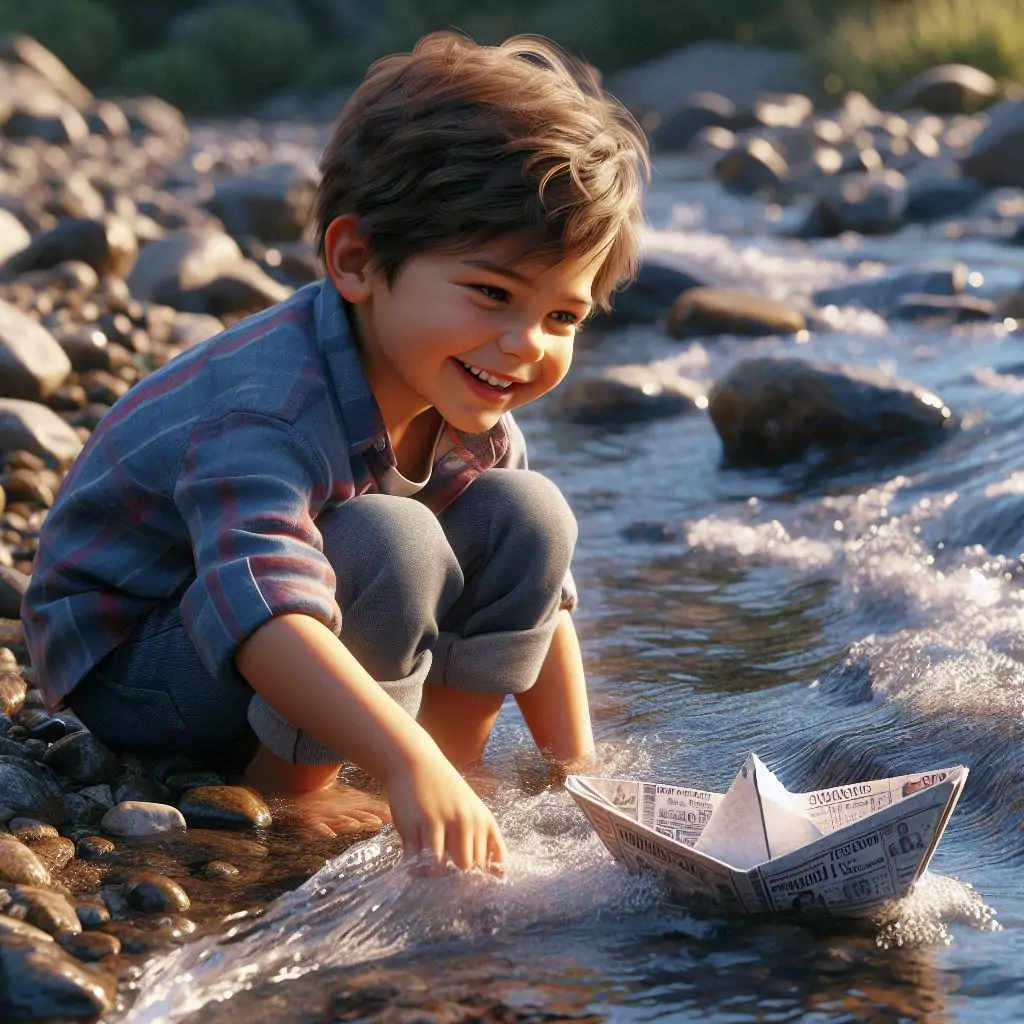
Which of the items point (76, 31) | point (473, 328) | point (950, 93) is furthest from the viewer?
point (76, 31)

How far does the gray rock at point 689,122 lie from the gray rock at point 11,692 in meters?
13.7

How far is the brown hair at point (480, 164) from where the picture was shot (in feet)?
7.09

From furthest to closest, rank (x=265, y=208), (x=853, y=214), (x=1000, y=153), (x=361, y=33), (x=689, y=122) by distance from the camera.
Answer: (x=361, y=33) → (x=689, y=122) → (x=1000, y=153) → (x=853, y=214) → (x=265, y=208)

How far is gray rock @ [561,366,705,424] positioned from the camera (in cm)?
546

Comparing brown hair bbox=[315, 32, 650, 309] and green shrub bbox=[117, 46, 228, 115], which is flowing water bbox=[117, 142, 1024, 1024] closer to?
brown hair bbox=[315, 32, 650, 309]

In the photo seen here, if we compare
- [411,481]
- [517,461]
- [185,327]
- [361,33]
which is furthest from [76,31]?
[411,481]

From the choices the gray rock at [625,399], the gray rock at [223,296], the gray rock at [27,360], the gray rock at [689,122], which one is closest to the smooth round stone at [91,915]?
the gray rock at [27,360]

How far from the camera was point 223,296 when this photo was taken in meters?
6.89

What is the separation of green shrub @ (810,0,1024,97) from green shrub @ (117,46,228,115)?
8.84m

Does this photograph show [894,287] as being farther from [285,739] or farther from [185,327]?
[285,739]

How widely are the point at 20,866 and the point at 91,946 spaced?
21 centimetres

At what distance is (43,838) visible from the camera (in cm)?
212

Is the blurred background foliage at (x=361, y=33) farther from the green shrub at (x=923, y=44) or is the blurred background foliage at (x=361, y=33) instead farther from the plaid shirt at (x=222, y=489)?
the plaid shirt at (x=222, y=489)

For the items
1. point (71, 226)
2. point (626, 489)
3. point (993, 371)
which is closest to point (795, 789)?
point (626, 489)
